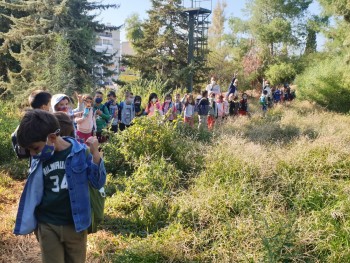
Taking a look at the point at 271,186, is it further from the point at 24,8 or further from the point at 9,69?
the point at 9,69

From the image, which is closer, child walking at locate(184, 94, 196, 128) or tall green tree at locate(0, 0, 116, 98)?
child walking at locate(184, 94, 196, 128)

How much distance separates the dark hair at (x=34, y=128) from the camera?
213 cm

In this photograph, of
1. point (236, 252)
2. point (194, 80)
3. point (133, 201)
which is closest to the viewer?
point (236, 252)

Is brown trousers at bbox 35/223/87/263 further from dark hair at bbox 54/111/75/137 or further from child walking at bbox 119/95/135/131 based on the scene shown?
child walking at bbox 119/95/135/131

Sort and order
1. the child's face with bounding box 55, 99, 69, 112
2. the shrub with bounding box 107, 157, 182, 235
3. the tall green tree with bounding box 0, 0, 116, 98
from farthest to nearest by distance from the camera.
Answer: the tall green tree with bounding box 0, 0, 116, 98 → the shrub with bounding box 107, 157, 182, 235 → the child's face with bounding box 55, 99, 69, 112

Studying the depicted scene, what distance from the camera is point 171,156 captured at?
5793 mm

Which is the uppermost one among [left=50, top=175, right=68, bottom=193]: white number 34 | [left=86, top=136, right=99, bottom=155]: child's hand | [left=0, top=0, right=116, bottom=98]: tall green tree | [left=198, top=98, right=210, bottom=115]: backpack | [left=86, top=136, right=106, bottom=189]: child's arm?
[left=0, top=0, right=116, bottom=98]: tall green tree

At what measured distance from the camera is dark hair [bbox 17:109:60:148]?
213 centimetres

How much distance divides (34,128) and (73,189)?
500 mm

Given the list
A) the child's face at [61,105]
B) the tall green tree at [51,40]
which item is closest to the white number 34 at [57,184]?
the child's face at [61,105]

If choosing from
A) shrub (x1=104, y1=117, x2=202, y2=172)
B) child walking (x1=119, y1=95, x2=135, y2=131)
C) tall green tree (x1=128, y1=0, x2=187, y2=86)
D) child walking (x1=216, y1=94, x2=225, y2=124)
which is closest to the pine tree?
tall green tree (x1=128, y1=0, x2=187, y2=86)

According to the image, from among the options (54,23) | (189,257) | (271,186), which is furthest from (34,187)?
(54,23)

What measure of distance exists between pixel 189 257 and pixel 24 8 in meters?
15.2

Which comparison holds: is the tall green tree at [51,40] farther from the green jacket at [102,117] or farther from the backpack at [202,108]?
the green jacket at [102,117]
